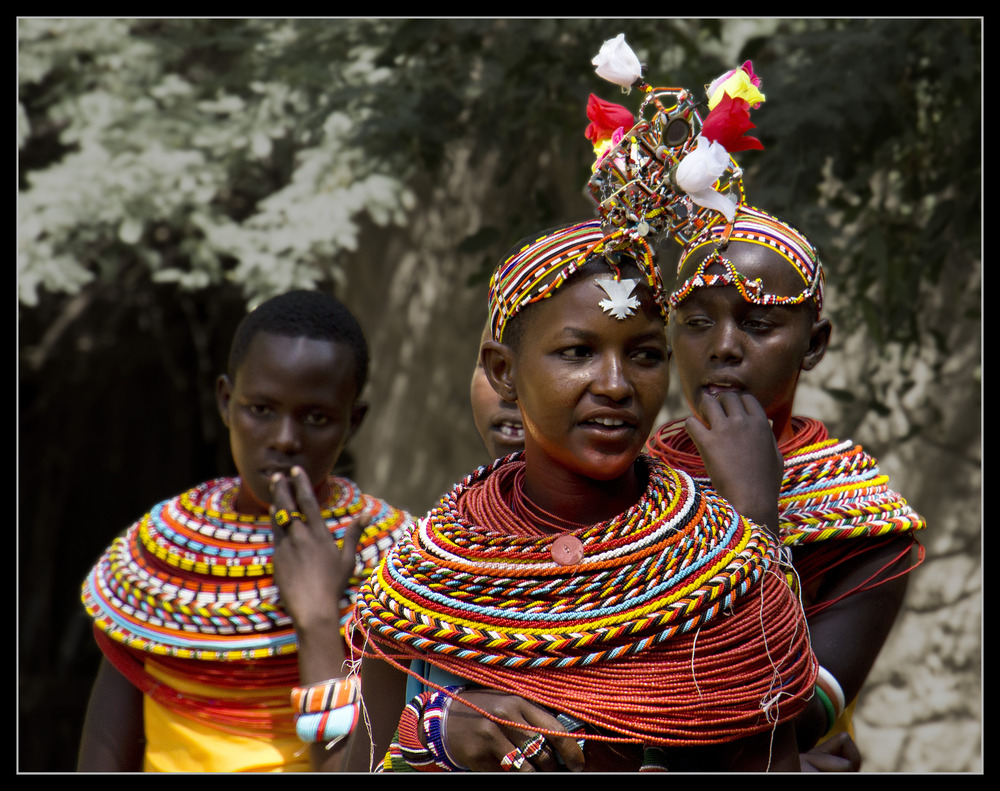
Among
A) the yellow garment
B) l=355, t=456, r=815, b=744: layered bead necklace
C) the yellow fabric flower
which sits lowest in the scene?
the yellow garment

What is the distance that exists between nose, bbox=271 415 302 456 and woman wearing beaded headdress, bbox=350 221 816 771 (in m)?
0.73

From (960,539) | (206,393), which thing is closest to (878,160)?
(960,539)

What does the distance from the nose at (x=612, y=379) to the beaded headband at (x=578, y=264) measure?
0.09m

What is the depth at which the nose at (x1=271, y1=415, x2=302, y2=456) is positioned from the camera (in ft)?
9.82

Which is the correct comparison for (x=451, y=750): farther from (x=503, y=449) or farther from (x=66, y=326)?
(x=66, y=326)

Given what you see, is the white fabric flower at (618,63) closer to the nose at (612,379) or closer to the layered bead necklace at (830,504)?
the nose at (612,379)

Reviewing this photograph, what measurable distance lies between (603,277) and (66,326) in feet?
20.4

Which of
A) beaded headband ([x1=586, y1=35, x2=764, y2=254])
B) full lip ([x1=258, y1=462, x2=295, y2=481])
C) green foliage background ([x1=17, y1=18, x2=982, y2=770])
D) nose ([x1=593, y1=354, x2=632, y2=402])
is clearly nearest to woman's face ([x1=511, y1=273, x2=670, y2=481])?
nose ([x1=593, y1=354, x2=632, y2=402])

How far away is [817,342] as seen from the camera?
273 centimetres

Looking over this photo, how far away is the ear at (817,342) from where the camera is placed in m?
2.70

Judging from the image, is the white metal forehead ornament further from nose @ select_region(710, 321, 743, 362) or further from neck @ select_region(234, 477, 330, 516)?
neck @ select_region(234, 477, 330, 516)

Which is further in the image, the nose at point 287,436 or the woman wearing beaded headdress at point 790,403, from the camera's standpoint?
the nose at point 287,436

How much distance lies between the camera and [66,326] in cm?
757

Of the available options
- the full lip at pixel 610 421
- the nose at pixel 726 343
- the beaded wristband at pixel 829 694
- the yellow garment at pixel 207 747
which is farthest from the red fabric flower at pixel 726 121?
the yellow garment at pixel 207 747
